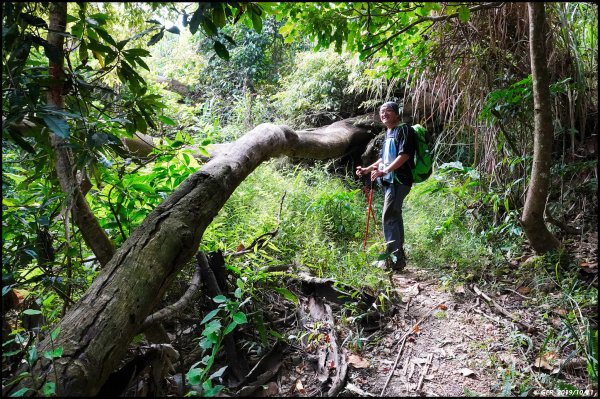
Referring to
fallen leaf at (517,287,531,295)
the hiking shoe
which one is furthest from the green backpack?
fallen leaf at (517,287,531,295)

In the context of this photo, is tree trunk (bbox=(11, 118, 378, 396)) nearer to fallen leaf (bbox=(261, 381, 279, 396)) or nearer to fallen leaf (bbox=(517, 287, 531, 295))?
fallen leaf (bbox=(261, 381, 279, 396))

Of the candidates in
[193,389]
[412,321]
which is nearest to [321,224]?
[412,321]

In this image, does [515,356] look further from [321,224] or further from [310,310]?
[321,224]

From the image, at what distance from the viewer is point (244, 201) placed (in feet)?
17.0

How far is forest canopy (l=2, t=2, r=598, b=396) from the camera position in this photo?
189 cm

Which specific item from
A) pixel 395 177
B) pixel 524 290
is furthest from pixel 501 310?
pixel 395 177

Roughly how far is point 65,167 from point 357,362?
2.07 m

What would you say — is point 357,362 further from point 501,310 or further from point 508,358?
point 501,310

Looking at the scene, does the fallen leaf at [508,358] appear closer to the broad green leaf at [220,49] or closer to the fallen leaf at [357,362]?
the fallen leaf at [357,362]

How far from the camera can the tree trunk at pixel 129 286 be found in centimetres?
165

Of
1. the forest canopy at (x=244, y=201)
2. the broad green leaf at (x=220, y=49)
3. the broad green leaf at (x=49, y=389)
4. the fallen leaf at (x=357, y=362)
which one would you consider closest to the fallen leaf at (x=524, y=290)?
the forest canopy at (x=244, y=201)

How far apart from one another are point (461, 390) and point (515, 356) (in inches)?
19.1

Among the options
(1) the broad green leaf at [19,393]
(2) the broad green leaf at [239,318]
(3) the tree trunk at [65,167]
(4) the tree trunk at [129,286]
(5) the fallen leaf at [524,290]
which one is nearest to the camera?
(1) the broad green leaf at [19,393]

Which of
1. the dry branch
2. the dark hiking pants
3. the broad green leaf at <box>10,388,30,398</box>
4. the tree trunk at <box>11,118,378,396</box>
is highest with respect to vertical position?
the tree trunk at <box>11,118,378,396</box>
